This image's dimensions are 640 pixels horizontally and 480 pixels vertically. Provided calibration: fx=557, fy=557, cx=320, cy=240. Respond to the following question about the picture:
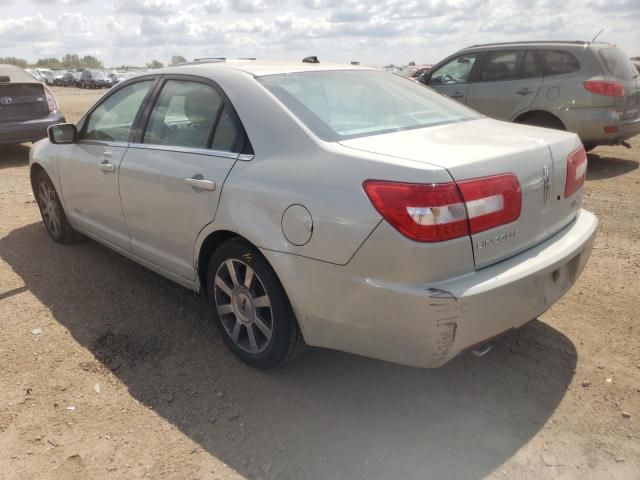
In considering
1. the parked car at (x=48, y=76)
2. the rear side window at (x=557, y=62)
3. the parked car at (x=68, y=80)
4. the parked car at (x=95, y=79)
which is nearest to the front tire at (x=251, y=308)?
the rear side window at (x=557, y=62)

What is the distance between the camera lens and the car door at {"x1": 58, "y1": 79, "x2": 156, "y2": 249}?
386cm

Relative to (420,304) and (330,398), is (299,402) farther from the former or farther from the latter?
(420,304)

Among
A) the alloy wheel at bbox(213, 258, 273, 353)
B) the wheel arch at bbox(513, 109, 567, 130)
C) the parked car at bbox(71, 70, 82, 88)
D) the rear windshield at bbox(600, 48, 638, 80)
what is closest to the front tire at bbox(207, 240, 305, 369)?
the alloy wheel at bbox(213, 258, 273, 353)

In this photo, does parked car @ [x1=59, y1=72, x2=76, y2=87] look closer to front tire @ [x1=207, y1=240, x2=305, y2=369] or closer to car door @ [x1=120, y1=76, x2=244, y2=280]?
car door @ [x1=120, y1=76, x2=244, y2=280]

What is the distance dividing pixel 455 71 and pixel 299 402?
737 cm

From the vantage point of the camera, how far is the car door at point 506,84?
7.88 metres

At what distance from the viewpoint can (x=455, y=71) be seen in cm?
891

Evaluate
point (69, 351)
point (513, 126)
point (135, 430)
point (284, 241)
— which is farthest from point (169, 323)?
point (513, 126)

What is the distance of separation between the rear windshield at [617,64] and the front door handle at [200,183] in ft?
21.2

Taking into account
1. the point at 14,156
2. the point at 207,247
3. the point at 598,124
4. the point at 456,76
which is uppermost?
the point at 456,76

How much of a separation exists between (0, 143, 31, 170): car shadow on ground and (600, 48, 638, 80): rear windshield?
351 inches

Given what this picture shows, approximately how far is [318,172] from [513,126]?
134 centimetres

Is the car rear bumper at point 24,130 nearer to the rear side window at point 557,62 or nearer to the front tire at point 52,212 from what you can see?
the front tire at point 52,212

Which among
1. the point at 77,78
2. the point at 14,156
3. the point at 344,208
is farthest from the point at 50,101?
the point at 77,78
